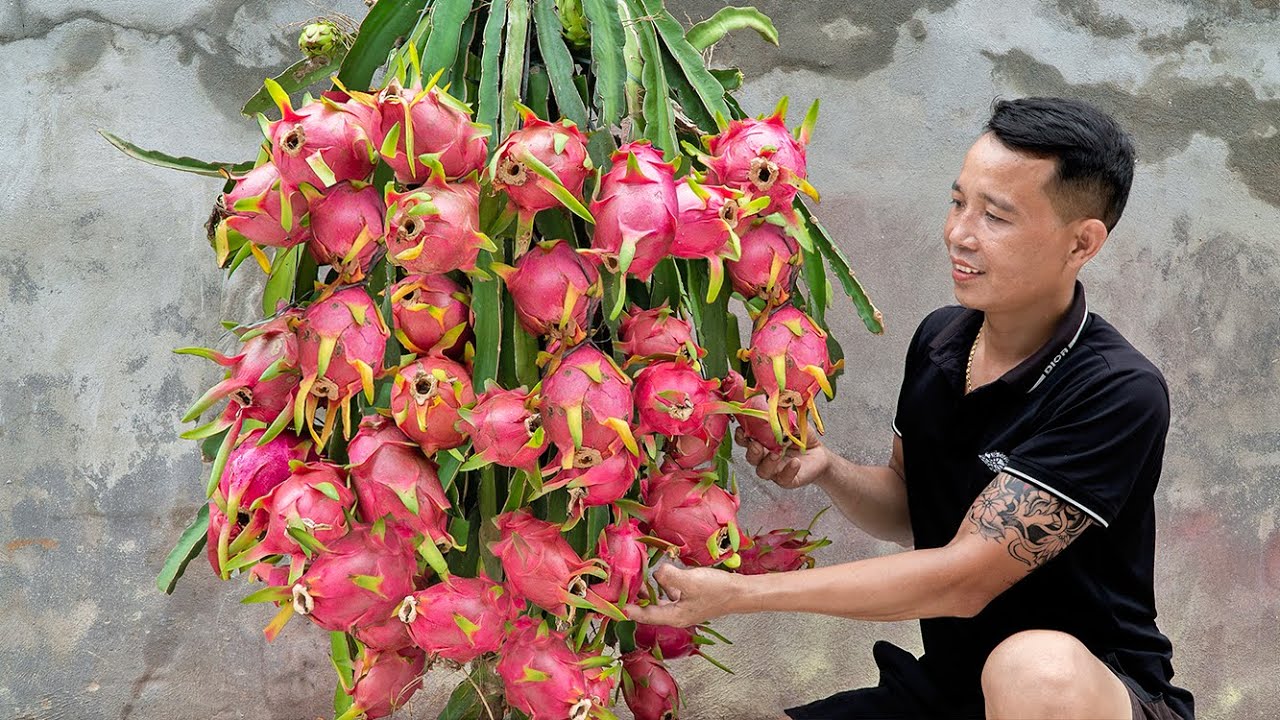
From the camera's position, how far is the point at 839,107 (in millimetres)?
2008

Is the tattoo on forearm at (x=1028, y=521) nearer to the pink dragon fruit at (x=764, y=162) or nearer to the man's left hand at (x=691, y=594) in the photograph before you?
the man's left hand at (x=691, y=594)

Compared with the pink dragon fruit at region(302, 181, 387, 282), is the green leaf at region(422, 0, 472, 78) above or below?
above

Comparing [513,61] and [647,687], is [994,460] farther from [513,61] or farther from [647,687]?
[513,61]

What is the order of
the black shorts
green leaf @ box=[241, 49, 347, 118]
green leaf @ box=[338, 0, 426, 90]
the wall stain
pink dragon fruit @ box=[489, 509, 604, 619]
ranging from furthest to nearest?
the wall stain
the black shorts
green leaf @ box=[241, 49, 347, 118]
green leaf @ box=[338, 0, 426, 90]
pink dragon fruit @ box=[489, 509, 604, 619]

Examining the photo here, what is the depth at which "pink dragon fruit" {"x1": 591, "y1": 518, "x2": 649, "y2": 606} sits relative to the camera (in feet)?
3.44

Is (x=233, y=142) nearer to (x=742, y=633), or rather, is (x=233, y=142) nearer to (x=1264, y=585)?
(x=742, y=633)

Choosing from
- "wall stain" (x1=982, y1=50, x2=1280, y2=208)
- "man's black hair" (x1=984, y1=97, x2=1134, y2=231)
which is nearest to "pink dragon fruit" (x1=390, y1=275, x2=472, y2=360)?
"man's black hair" (x1=984, y1=97, x2=1134, y2=231)

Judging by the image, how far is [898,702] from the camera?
151 centimetres

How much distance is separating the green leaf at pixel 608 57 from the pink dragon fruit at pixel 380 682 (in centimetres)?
57

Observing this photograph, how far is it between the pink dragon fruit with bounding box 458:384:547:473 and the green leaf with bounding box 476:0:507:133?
0.26m

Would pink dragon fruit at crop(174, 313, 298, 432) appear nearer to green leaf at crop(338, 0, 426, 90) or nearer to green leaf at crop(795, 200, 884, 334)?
green leaf at crop(338, 0, 426, 90)

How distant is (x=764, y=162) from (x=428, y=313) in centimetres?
34

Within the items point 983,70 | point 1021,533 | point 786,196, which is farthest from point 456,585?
point 983,70

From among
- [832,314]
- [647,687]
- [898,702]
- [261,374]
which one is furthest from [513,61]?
[832,314]
